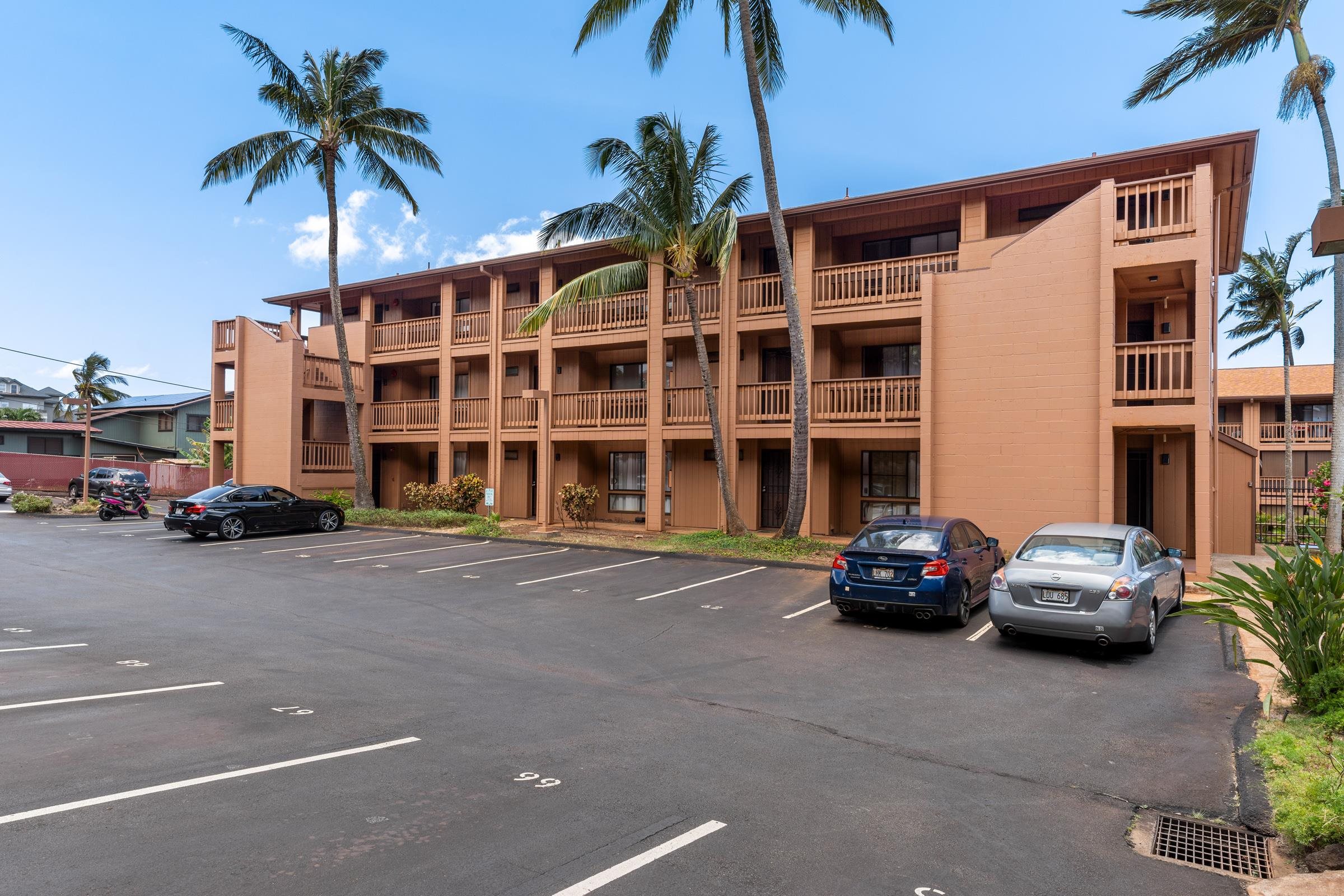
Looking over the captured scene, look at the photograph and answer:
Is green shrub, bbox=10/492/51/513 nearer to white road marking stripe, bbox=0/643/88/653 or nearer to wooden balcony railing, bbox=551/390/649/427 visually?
wooden balcony railing, bbox=551/390/649/427

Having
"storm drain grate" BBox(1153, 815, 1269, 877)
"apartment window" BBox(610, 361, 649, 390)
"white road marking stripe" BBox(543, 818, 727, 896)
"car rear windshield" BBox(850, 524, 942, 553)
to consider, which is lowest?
"storm drain grate" BBox(1153, 815, 1269, 877)

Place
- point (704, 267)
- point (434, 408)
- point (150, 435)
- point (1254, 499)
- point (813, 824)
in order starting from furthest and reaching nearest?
point (150, 435)
point (434, 408)
point (704, 267)
point (1254, 499)
point (813, 824)

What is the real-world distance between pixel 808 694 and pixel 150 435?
54853mm

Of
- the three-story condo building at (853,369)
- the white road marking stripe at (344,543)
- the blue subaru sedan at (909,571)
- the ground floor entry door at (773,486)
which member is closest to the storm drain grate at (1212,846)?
the blue subaru sedan at (909,571)

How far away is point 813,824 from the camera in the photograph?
A: 4.50 m

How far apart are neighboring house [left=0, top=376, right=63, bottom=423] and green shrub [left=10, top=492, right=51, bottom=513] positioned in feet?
156

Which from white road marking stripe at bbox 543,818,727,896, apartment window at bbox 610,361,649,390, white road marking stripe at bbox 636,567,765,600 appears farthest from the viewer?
apartment window at bbox 610,361,649,390

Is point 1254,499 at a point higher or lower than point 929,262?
lower

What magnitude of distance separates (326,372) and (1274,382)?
3900 cm

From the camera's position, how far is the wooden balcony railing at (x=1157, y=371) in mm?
14305

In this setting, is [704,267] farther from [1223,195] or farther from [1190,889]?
[1190,889]

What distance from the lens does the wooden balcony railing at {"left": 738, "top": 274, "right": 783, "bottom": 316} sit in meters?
20.2

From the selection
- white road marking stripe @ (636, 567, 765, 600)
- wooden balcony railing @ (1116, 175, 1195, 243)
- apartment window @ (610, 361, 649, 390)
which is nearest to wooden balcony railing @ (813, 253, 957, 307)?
wooden balcony railing @ (1116, 175, 1195, 243)

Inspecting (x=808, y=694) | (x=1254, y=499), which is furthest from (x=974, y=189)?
(x=808, y=694)
